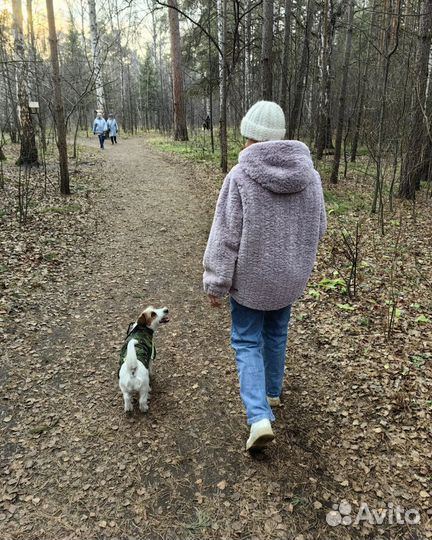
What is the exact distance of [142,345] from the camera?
3.56m

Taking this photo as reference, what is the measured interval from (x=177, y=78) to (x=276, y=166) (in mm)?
21341

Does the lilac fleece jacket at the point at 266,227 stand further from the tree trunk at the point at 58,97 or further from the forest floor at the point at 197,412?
the tree trunk at the point at 58,97

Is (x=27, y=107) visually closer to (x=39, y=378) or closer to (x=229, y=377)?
(x=39, y=378)

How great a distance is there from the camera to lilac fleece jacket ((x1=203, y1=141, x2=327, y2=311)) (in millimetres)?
2449

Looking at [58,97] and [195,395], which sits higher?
[58,97]

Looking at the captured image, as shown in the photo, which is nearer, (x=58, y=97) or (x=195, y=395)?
(x=195, y=395)

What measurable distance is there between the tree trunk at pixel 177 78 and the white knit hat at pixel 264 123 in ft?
68.3

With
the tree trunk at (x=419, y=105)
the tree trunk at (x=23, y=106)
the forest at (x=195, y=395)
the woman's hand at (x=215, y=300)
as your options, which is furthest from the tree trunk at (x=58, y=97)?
the woman's hand at (x=215, y=300)

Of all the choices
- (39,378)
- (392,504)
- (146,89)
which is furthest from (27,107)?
(146,89)

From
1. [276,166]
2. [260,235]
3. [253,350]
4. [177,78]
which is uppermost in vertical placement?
[177,78]

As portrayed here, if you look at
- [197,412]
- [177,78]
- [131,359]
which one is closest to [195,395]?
[197,412]

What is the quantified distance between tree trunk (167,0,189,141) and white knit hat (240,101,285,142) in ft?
68.3

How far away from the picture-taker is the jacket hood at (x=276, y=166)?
7.95ft

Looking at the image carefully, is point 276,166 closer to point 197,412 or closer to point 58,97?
point 197,412
